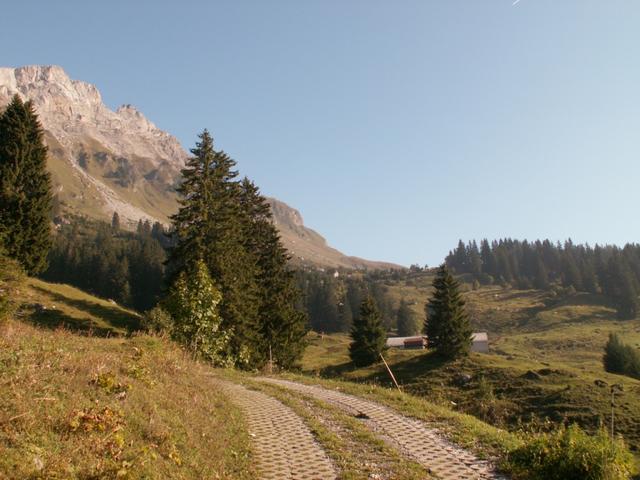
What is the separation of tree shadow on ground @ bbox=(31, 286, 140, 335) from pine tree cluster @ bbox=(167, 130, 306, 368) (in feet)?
39.8

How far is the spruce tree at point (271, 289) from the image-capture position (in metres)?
43.2

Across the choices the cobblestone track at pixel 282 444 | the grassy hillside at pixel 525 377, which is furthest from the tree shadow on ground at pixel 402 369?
the cobblestone track at pixel 282 444

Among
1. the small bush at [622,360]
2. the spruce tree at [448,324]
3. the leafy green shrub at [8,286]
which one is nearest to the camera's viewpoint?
the leafy green shrub at [8,286]

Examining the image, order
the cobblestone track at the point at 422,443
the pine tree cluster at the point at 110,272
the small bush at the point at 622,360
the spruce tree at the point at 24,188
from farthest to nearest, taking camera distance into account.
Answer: the pine tree cluster at the point at 110,272 → the small bush at the point at 622,360 → the spruce tree at the point at 24,188 → the cobblestone track at the point at 422,443

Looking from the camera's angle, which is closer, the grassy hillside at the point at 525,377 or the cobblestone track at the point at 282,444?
the cobblestone track at the point at 282,444

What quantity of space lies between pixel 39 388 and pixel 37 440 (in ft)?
6.56

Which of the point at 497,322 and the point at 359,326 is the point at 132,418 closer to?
the point at 359,326

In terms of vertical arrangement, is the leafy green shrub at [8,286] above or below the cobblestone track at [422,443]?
above

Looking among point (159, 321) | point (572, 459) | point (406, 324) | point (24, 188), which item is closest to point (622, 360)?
point (159, 321)

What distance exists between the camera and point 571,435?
10773mm

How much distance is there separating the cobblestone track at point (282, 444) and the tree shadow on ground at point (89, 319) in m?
31.6

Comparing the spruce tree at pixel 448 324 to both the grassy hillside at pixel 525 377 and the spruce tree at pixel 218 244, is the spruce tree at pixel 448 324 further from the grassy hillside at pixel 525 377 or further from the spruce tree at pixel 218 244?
the spruce tree at pixel 218 244

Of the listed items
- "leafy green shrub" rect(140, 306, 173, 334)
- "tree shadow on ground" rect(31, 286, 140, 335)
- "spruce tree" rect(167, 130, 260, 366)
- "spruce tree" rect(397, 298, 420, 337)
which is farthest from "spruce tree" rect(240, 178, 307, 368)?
"spruce tree" rect(397, 298, 420, 337)

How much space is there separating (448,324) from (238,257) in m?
40.2
